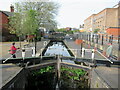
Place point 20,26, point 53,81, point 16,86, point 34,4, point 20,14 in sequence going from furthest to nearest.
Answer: point 34,4 → point 20,14 → point 20,26 → point 53,81 → point 16,86

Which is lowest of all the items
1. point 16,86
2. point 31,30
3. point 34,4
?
point 16,86

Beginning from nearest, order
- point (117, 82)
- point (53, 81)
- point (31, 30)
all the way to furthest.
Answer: point (117, 82) < point (53, 81) < point (31, 30)

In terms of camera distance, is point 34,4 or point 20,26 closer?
point 20,26

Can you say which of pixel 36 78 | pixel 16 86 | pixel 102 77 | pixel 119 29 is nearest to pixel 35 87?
pixel 36 78

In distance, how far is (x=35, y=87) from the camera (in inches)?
299

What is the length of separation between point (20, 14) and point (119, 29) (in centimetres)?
1989

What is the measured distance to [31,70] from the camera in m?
7.40

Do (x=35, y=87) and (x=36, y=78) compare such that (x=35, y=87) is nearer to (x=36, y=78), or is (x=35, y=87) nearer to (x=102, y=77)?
(x=36, y=78)

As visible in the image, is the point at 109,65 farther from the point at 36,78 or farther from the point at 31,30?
the point at 31,30

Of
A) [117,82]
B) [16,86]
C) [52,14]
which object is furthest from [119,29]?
[16,86]

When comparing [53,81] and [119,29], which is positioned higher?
[119,29]

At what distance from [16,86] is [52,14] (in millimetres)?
25775

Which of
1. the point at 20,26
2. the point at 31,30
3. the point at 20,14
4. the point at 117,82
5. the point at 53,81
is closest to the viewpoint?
the point at 117,82

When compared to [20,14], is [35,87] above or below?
below
